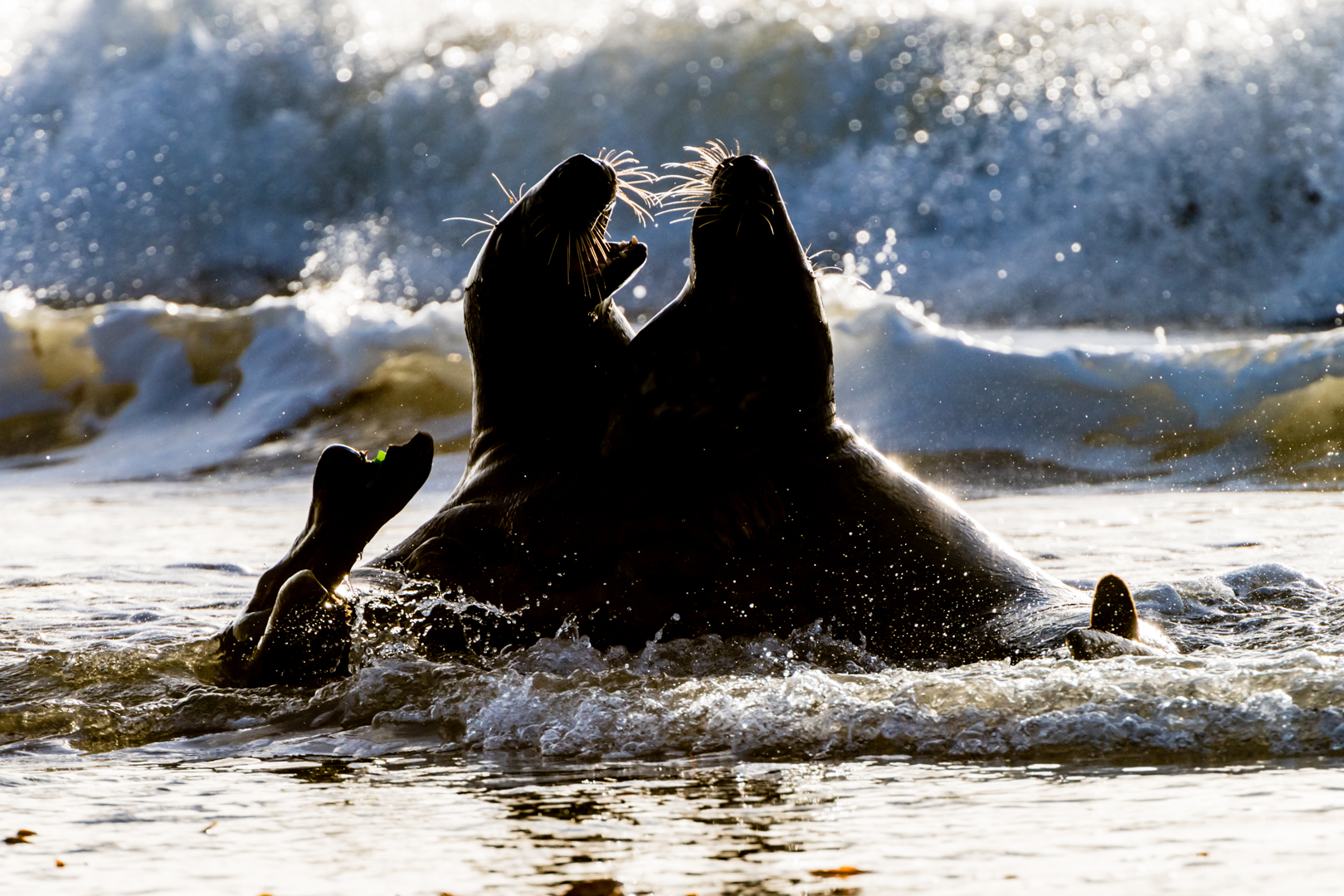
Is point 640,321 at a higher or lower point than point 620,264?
higher

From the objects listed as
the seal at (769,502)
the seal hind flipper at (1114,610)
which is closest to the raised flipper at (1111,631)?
the seal hind flipper at (1114,610)

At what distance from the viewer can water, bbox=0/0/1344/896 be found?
288 cm

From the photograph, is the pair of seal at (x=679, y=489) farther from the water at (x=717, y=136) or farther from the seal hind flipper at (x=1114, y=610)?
the water at (x=717, y=136)

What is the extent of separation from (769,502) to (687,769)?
1.26 m

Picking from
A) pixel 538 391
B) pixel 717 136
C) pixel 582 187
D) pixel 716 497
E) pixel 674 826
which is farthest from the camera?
pixel 717 136

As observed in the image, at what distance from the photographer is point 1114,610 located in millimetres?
3879

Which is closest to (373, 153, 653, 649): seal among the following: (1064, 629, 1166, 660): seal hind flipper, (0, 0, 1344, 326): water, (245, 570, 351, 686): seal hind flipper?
(245, 570, 351, 686): seal hind flipper

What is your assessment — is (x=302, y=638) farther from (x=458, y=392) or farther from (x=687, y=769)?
(x=458, y=392)

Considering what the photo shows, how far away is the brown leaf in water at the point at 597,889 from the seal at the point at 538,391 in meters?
1.91

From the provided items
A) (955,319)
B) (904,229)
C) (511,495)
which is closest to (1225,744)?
(511,495)

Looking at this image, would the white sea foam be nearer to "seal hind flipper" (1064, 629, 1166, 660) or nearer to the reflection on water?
"seal hind flipper" (1064, 629, 1166, 660)

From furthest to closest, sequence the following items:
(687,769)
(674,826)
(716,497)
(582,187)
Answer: (582,187) → (716,497) → (687,769) → (674,826)

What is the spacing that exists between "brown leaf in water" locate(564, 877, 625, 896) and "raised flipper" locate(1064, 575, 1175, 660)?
1.67m

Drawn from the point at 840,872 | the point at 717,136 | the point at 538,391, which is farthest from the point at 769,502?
the point at 717,136
